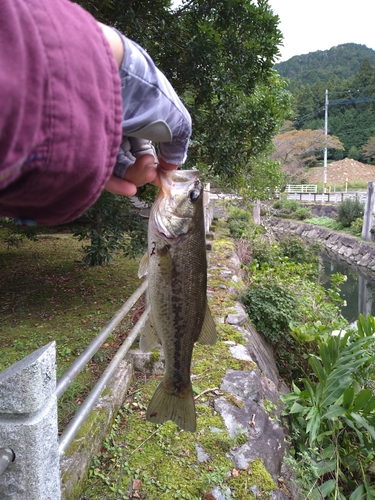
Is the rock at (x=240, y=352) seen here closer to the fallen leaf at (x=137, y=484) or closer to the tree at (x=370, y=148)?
the fallen leaf at (x=137, y=484)

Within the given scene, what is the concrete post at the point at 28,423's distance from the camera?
1.53m

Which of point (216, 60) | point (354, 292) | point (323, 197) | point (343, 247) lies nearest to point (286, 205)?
point (323, 197)

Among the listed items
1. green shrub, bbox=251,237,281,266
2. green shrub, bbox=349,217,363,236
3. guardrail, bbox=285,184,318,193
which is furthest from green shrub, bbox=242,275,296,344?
guardrail, bbox=285,184,318,193

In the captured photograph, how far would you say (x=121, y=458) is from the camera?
263cm

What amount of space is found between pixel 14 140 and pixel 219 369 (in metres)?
3.55

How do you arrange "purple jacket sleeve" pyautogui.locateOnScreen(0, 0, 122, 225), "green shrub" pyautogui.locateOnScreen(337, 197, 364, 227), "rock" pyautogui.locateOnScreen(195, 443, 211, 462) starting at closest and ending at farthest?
"purple jacket sleeve" pyautogui.locateOnScreen(0, 0, 122, 225)
"rock" pyautogui.locateOnScreen(195, 443, 211, 462)
"green shrub" pyautogui.locateOnScreen(337, 197, 364, 227)

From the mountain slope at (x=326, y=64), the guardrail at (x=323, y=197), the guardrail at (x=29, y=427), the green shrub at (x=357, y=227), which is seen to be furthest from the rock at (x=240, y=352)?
the mountain slope at (x=326, y=64)

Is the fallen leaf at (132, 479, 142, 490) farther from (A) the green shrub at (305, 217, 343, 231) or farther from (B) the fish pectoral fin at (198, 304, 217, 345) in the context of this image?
(A) the green shrub at (305, 217, 343, 231)

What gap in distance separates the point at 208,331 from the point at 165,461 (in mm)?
1354

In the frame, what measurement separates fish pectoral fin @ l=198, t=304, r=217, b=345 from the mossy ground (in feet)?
3.98

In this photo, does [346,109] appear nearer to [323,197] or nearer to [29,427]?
[323,197]

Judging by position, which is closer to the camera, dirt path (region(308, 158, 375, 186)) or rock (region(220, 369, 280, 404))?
rock (region(220, 369, 280, 404))

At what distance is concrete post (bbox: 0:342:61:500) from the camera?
1.53 meters

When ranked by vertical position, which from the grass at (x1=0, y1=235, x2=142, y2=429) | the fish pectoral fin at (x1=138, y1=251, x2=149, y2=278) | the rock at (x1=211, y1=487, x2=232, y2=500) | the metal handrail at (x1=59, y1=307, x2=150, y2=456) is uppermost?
the fish pectoral fin at (x1=138, y1=251, x2=149, y2=278)
